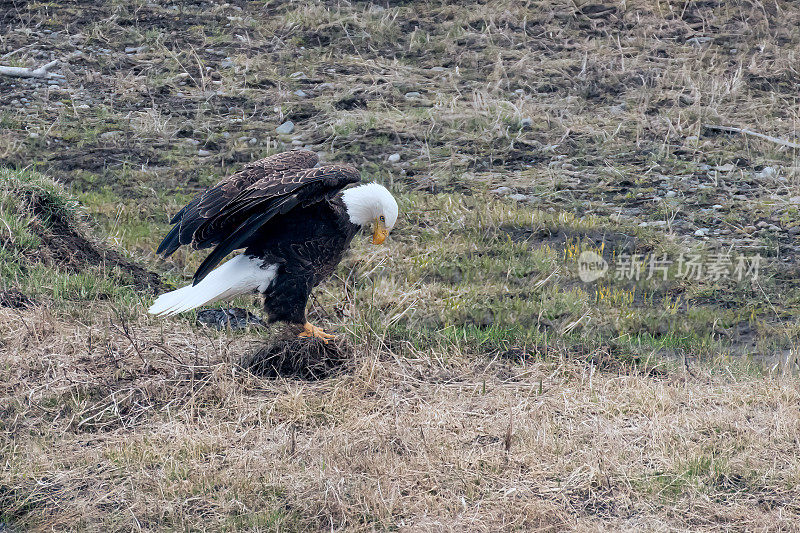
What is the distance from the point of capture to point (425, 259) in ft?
23.8

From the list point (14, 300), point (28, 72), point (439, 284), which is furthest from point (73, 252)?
point (28, 72)

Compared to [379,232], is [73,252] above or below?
below

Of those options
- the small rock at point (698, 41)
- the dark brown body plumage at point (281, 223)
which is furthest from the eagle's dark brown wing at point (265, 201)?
the small rock at point (698, 41)

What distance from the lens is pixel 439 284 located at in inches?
271

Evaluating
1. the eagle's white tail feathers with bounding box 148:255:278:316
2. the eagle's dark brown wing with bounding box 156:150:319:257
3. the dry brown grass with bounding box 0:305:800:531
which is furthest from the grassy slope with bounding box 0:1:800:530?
the eagle's dark brown wing with bounding box 156:150:319:257

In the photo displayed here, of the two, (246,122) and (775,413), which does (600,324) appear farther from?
(246,122)

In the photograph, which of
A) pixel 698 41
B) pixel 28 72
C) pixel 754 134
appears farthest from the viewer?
pixel 698 41

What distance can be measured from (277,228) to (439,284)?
170cm

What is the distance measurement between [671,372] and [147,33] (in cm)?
835

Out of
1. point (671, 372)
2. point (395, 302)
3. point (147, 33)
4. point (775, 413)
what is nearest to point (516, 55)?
point (147, 33)

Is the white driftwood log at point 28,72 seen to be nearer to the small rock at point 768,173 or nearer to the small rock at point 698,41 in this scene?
the small rock at point 698,41

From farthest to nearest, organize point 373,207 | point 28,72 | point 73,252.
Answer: point 28,72 < point 73,252 < point 373,207

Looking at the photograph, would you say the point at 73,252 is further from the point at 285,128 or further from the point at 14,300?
the point at 285,128

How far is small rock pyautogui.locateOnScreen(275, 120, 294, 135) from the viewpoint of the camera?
375 inches
